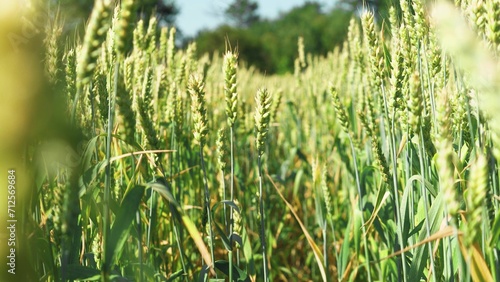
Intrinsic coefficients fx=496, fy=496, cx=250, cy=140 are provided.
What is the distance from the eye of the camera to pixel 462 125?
3.90 ft

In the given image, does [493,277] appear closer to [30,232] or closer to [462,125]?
[462,125]

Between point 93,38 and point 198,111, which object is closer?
point 93,38

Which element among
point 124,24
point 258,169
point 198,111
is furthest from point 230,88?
point 124,24

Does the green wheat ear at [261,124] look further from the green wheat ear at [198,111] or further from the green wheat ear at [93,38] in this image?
the green wheat ear at [93,38]

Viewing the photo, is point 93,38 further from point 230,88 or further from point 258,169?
point 258,169

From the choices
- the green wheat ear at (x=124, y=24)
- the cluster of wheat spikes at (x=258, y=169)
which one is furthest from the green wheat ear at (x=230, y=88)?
the green wheat ear at (x=124, y=24)

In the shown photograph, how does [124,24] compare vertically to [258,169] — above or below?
above

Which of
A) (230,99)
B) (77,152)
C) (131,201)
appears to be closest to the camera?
(77,152)

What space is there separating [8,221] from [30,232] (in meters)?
0.08

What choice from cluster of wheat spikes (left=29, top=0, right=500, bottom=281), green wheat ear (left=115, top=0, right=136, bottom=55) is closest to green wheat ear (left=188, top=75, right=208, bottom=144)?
cluster of wheat spikes (left=29, top=0, right=500, bottom=281)

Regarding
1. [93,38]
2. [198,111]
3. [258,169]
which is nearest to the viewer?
[93,38]

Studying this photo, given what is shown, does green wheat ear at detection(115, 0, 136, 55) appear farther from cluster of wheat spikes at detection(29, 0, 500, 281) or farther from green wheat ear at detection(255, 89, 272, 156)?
green wheat ear at detection(255, 89, 272, 156)

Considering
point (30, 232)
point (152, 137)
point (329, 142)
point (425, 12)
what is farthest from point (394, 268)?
point (329, 142)

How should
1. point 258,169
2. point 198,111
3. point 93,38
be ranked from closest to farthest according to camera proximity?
1. point 93,38
2. point 198,111
3. point 258,169
